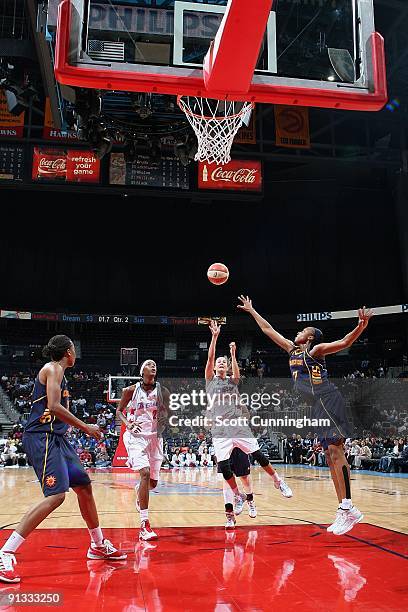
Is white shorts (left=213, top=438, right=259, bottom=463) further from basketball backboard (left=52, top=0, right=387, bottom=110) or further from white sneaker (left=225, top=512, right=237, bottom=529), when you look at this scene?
basketball backboard (left=52, top=0, right=387, bottom=110)

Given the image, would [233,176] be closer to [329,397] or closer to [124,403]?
[124,403]

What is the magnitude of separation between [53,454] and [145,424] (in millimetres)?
1862

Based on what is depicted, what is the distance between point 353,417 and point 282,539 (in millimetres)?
17392

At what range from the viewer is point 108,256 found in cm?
2667

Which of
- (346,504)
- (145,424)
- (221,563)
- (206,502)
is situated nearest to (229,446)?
(145,424)

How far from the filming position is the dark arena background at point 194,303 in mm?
4062

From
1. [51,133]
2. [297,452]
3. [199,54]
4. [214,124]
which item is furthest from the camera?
[297,452]

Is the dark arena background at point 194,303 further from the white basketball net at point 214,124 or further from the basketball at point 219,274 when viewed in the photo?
the basketball at point 219,274

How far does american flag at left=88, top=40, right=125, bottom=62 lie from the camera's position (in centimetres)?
489

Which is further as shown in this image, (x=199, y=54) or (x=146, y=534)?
(x=146, y=534)

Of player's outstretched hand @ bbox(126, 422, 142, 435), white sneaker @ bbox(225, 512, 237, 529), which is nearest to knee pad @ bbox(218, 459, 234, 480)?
white sneaker @ bbox(225, 512, 237, 529)

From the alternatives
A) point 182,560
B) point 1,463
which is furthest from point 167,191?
point 182,560

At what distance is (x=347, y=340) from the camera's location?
496 cm

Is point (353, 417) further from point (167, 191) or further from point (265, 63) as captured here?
point (265, 63)
